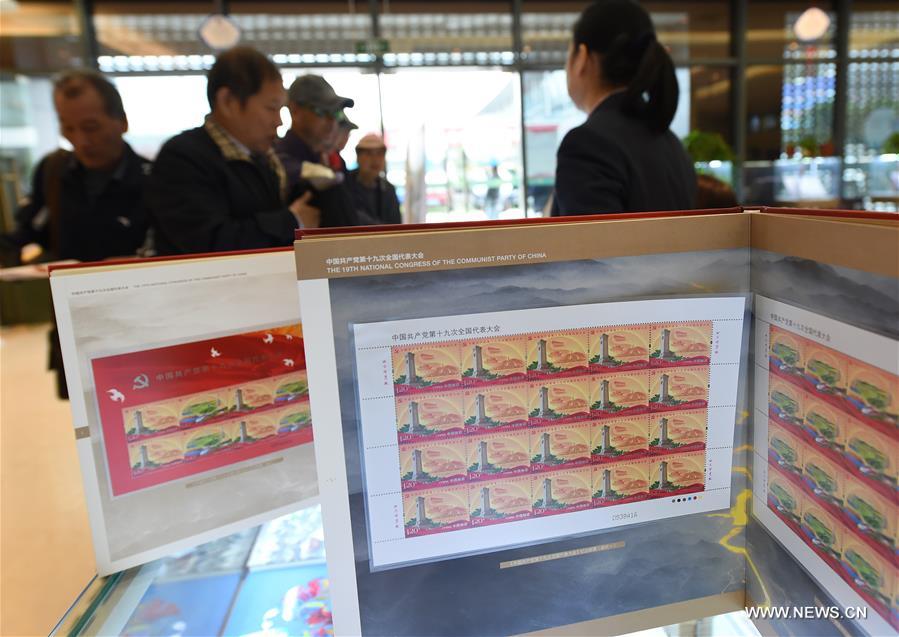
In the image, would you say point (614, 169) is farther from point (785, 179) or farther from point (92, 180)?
point (785, 179)

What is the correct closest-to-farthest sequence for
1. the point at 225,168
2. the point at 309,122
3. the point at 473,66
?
the point at 225,168, the point at 309,122, the point at 473,66

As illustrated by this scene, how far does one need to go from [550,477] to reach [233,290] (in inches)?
16.7

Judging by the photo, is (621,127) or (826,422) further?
(621,127)

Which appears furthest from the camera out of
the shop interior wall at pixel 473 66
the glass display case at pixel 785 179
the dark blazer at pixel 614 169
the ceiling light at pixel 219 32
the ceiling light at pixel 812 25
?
the glass display case at pixel 785 179

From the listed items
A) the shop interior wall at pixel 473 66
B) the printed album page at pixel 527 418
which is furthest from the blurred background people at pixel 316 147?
the shop interior wall at pixel 473 66

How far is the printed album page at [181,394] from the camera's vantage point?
700 mm

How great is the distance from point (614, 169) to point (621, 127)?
0.10m

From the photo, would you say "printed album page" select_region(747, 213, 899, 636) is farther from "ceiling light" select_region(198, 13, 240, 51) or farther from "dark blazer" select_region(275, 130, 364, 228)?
"ceiling light" select_region(198, 13, 240, 51)

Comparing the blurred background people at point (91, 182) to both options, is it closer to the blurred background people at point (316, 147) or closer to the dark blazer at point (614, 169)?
the blurred background people at point (316, 147)

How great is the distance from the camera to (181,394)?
2.43ft

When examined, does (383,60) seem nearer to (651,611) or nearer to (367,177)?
(367,177)

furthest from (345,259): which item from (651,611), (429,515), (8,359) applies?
(8,359)

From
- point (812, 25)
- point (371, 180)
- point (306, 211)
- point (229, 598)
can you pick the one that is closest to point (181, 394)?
point (229, 598)

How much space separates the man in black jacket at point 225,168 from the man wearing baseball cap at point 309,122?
185mm
